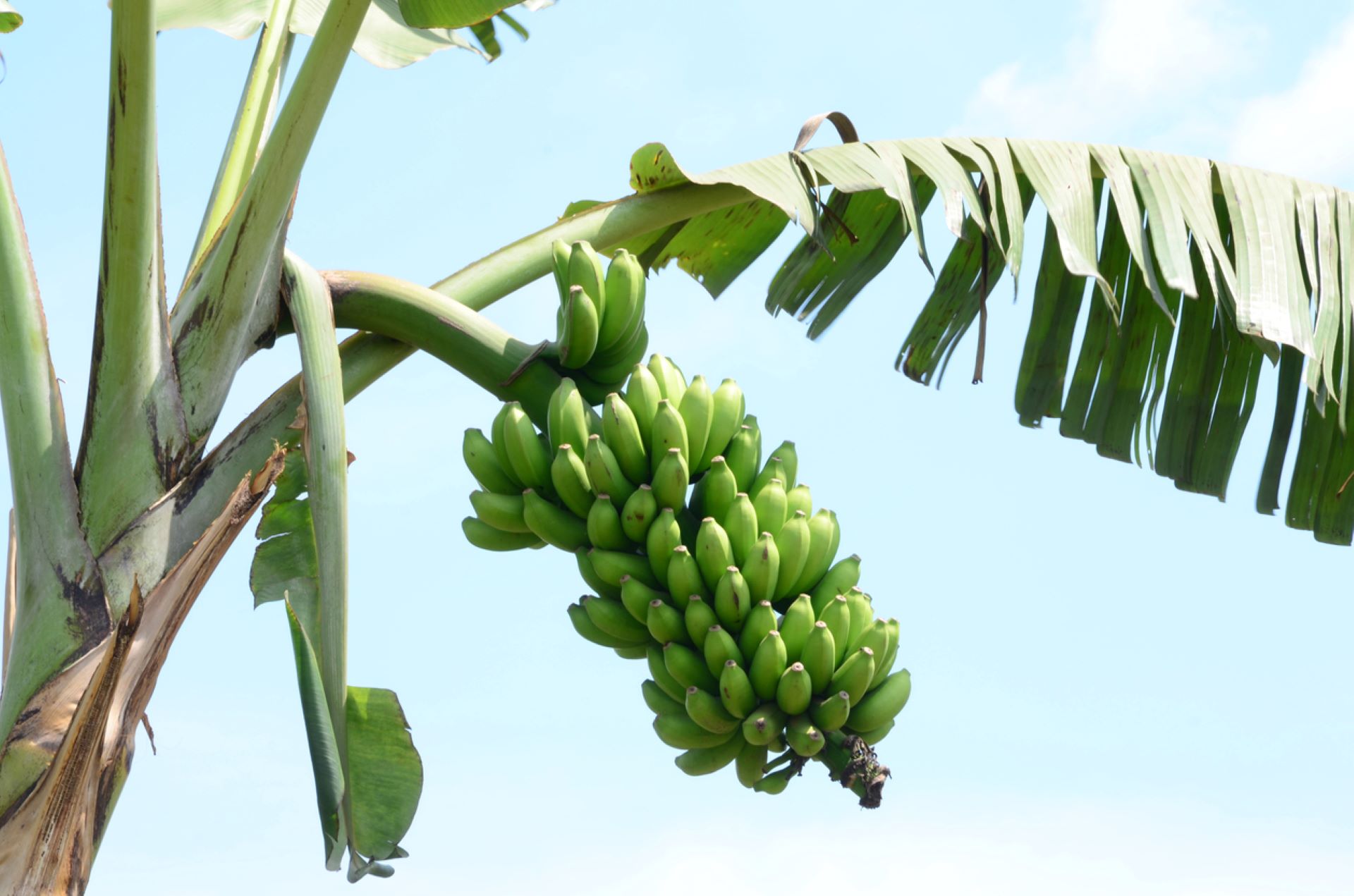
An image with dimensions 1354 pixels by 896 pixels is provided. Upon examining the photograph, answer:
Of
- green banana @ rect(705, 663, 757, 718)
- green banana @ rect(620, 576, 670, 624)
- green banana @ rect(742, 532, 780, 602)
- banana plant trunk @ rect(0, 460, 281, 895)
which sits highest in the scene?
green banana @ rect(742, 532, 780, 602)

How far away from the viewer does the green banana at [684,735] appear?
74.7 inches

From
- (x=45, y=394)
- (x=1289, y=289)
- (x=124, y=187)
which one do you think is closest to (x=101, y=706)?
(x=45, y=394)

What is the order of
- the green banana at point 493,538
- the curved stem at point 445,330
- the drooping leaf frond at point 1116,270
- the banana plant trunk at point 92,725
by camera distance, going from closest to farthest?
the banana plant trunk at point 92,725
the curved stem at point 445,330
the green banana at point 493,538
the drooping leaf frond at point 1116,270

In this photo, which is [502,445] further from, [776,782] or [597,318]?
[776,782]

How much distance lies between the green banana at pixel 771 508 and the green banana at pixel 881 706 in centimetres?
30

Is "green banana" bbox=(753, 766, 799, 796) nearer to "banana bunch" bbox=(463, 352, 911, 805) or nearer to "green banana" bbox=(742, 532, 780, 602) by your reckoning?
"banana bunch" bbox=(463, 352, 911, 805)

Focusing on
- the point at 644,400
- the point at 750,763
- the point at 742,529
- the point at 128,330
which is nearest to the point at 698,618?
the point at 742,529

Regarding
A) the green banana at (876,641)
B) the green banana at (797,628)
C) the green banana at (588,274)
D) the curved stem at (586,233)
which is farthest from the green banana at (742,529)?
the curved stem at (586,233)

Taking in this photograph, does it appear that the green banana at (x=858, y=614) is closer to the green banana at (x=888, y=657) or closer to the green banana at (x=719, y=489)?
the green banana at (x=888, y=657)

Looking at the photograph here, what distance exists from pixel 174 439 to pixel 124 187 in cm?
37

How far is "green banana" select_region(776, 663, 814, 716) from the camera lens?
1.76 meters

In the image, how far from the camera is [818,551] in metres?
1.95

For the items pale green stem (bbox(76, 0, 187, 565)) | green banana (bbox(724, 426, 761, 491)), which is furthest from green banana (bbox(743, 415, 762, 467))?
pale green stem (bbox(76, 0, 187, 565))

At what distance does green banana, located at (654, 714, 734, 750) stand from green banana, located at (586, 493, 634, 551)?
270 mm
